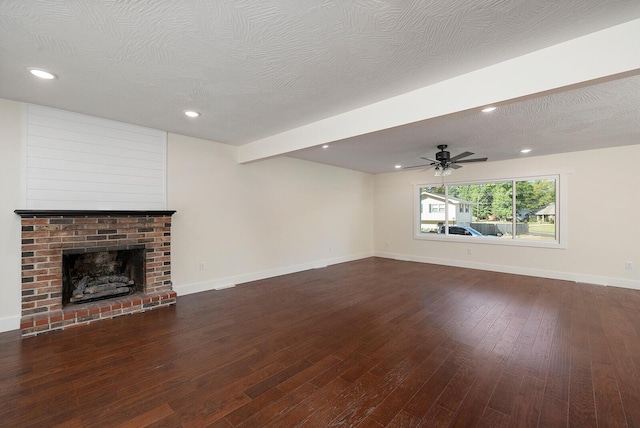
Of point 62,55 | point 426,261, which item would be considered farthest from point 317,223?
point 62,55

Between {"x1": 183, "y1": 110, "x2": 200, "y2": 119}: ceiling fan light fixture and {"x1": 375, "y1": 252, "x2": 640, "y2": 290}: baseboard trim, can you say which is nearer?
{"x1": 183, "y1": 110, "x2": 200, "y2": 119}: ceiling fan light fixture

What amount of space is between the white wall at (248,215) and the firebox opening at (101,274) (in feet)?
1.71

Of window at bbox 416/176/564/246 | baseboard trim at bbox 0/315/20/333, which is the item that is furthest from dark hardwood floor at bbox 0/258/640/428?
window at bbox 416/176/564/246

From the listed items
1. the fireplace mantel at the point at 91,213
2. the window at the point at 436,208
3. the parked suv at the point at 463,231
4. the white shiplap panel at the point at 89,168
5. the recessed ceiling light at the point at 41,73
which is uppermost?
the recessed ceiling light at the point at 41,73

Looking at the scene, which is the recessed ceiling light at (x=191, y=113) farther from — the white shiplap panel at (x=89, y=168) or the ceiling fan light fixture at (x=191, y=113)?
the white shiplap panel at (x=89, y=168)

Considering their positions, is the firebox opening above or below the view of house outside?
below

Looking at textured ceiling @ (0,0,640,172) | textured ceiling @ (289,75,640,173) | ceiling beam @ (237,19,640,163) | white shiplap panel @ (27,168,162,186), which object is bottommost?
white shiplap panel @ (27,168,162,186)

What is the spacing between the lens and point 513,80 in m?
2.06

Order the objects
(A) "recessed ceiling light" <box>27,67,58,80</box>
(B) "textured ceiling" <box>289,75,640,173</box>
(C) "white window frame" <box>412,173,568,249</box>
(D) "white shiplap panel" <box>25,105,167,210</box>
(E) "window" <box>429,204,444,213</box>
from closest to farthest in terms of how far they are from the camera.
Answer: (A) "recessed ceiling light" <box>27,67,58,80</box> < (B) "textured ceiling" <box>289,75,640,173</box> < (D) "white shiplap panel" <box>25,105,167,210</box> < (C) "white window frame" <box>412,173,568,249</box> < (E) "window" <box>429,204,444,213</box>

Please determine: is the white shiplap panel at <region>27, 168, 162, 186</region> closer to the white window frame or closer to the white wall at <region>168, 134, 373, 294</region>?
the white wall at <region>168, 134, 373, 294</region>

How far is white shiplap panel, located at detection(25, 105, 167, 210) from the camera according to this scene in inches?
121

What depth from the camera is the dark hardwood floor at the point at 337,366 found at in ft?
5.68

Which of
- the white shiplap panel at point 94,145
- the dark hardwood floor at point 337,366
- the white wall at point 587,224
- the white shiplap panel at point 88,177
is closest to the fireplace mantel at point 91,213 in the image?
the white shiplap panel at point 88,177

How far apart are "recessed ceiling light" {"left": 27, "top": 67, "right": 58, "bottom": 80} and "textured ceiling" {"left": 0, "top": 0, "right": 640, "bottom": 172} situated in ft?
0.24
